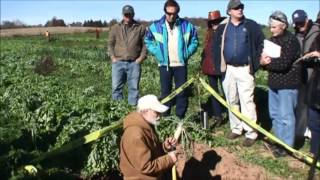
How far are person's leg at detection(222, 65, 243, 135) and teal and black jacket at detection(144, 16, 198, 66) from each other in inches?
34.4

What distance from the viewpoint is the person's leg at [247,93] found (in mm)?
8734

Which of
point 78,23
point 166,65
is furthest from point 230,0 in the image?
point 78,23

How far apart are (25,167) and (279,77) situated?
4.04 metres

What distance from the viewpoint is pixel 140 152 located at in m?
5.52

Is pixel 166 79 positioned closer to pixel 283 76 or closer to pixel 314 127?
pixel 283 76

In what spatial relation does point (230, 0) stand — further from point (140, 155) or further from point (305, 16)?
point (140, 155)

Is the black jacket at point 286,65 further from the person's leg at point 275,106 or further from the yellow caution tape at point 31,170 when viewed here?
the yellow caution tape at point 31,170

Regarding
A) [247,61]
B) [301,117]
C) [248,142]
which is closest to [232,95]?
[247,61]

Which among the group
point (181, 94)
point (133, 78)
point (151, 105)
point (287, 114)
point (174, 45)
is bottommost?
point (287, 114)

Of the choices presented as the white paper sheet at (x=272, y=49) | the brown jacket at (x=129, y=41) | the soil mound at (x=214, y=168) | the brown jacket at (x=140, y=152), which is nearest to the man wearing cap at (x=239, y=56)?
the white paper sheet at (x=272, y=49)

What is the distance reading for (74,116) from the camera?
26.9 ft

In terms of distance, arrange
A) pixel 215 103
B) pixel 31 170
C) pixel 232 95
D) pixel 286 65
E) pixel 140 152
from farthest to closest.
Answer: pixel 215 103, pixel 232 95, pixel 286 65, pixel 31 170, pixel 140 152

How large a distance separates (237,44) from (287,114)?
132 centimetres

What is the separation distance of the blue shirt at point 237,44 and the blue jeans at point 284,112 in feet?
2.29
